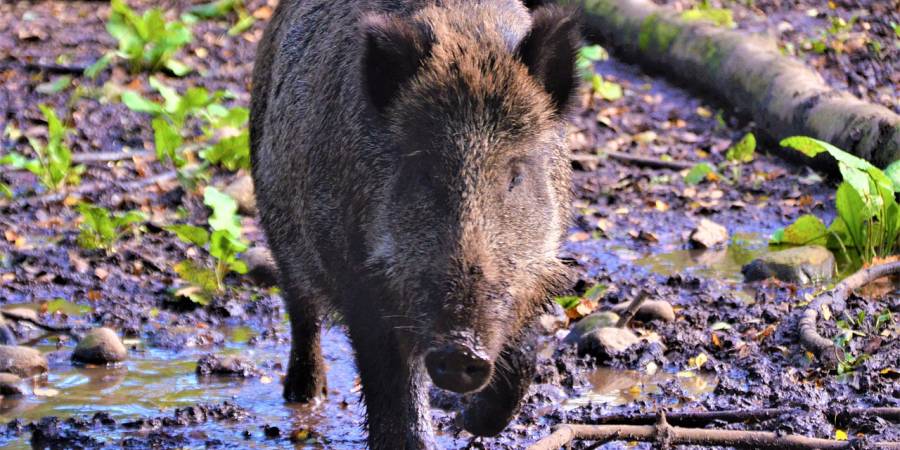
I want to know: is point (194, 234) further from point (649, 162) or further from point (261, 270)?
point (649, 162)

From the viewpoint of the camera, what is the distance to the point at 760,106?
365 inches

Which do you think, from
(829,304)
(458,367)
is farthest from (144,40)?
(458,367)

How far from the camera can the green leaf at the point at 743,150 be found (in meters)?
8.68

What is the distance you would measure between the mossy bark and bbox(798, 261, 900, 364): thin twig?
60.4 inches

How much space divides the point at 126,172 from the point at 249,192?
1159 mm

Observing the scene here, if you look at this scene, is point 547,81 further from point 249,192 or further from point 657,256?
point 249,192

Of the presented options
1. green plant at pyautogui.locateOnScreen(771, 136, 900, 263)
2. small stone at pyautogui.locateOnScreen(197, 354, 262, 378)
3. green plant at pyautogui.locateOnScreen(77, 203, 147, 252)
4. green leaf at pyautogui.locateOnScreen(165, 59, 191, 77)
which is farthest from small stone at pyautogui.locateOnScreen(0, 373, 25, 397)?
green leaf at pyautogui.locateOnScreen(165, 59, 191, 77)

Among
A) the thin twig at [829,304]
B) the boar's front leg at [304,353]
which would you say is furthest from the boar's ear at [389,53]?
the thin twig at [829,304]

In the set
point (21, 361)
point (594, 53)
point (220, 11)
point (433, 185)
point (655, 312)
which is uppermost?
point (220, 11)

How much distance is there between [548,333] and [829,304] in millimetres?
1278

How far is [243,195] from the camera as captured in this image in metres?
7.86

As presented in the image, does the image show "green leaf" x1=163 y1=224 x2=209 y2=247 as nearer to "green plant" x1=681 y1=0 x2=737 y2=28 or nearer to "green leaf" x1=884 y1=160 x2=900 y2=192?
"green leaf" x1=884 y1=160 x2=900 y2=192

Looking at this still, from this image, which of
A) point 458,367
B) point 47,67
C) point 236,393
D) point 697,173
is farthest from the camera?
point 47,67

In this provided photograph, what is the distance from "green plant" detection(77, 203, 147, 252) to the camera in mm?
7031
